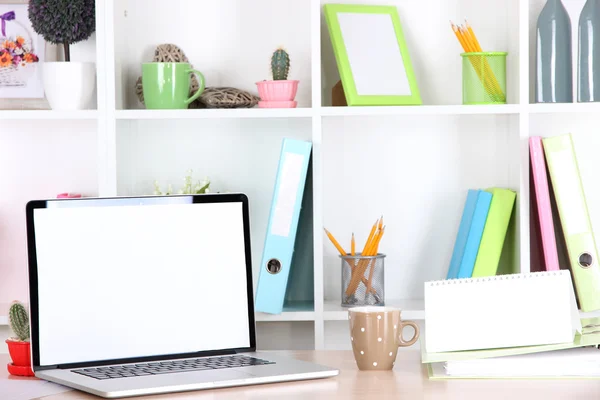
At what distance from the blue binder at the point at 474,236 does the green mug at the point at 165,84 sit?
25.9 inches

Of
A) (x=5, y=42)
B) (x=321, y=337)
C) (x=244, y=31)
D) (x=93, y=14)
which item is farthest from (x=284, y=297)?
(x=5, y=42)

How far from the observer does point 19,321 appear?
1.30 metres

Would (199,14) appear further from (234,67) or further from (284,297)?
(284,297)

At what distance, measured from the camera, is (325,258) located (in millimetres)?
1975

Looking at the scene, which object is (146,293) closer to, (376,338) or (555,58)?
(376,338)

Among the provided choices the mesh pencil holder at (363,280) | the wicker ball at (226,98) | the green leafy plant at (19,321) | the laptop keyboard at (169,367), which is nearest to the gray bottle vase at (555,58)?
the mesh pencil holder at (363,280)

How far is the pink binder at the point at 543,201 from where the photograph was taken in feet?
5.70

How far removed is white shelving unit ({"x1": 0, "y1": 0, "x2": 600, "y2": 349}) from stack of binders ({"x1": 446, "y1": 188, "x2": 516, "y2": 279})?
0.42ft

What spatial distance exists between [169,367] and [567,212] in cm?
91

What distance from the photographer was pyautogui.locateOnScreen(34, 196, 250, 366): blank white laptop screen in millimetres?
1276

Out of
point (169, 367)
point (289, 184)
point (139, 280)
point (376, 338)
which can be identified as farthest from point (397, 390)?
point (289, 184)

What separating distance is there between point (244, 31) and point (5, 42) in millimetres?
548

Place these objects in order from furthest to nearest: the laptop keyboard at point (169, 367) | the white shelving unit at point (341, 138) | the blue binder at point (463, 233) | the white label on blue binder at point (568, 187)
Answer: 1. the white shelving unit at point (341, 138)
2. the blue binder at point (463, 233)
3. the white label on blue binder at point (568, 187)
4. the laptop keyboard at point (169, 367)

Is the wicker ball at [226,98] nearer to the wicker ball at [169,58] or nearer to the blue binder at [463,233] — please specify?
the wicker ball at [169,58]
